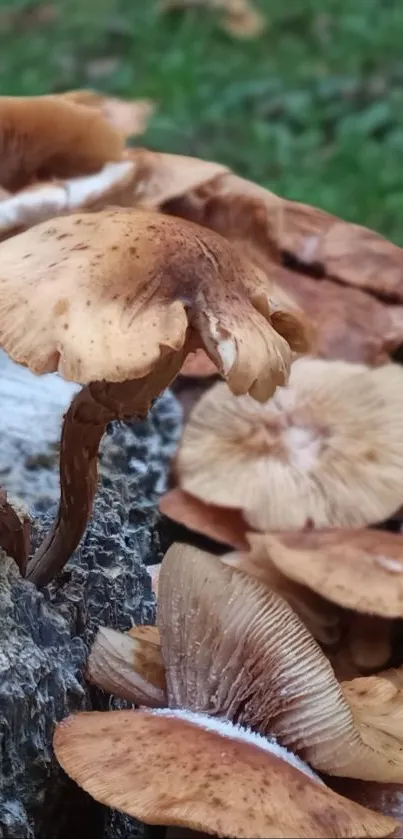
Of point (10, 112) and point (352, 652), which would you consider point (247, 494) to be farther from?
point (10, 112)

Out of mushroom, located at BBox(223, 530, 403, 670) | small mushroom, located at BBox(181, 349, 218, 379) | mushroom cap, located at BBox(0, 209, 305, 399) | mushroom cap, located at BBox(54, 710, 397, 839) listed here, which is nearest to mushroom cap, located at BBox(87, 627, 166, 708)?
mushroom cap, located at BBox(54, 710, 397, 839)

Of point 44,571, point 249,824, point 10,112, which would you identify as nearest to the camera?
point 249,824

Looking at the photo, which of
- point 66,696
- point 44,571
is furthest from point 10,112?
point 66,696

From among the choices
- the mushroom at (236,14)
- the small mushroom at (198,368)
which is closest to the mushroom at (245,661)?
the small mushroom at (198,368)

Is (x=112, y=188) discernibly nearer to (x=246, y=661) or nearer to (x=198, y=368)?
(x=198, y=368)

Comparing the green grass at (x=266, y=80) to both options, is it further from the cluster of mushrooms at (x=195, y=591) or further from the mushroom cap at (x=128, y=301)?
the mushroom cap at (x=128, y=301)

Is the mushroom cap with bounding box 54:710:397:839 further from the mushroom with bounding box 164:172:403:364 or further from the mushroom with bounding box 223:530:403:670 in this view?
the mushroom with bounding box 164:172:403:364
